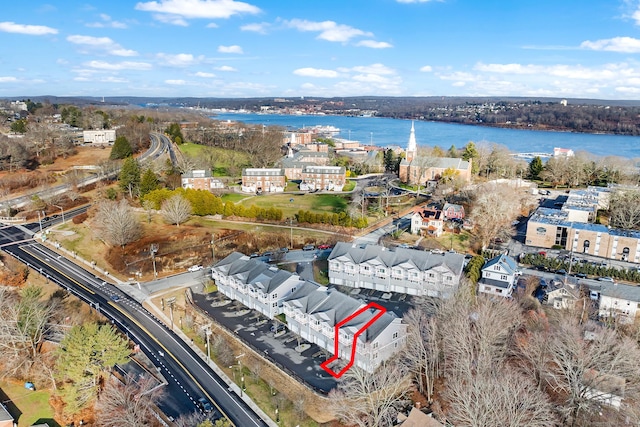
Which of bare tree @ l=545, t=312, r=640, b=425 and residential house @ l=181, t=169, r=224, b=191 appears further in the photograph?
residential house @ l=181, t=169, r=224, b=191

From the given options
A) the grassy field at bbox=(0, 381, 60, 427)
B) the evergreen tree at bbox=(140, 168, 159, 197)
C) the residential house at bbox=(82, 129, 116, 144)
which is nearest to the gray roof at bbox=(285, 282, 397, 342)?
the grassy field at bbox=(0, 381, 60, 427)

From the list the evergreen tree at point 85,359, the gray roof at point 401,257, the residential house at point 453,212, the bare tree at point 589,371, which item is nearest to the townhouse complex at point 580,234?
the residential house at point 453,212

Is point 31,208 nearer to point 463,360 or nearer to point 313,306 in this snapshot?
point 313,306

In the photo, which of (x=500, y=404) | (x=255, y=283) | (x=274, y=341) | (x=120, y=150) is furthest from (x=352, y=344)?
(x=120, y=150)

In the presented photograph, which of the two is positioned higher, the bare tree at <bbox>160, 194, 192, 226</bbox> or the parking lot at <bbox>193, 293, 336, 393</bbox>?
the bare tree at <bbox>160, 194, 192, 226</bbox>

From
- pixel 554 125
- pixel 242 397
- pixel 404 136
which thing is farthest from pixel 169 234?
pixel 554 125

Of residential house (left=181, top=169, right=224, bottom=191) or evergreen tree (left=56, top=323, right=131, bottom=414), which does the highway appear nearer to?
evergreen tree (left=56, top=323, right=131, bottom=414)
